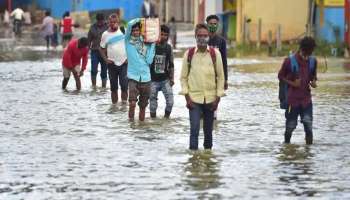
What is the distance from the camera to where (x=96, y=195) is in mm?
9945

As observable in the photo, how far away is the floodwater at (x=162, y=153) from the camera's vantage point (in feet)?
33.8

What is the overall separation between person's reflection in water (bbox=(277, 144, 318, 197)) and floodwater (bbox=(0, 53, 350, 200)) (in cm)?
1

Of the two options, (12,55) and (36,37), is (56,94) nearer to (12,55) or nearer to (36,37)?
(12,55)

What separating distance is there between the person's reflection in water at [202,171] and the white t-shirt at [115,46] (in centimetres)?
588

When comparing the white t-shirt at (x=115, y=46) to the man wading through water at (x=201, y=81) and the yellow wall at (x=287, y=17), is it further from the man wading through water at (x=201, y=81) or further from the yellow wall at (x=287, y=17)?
the yellow wall at (x=287, y=17)

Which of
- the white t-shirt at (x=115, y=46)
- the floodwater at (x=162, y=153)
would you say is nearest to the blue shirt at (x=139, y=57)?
the floodwater at (x=162, y=153)

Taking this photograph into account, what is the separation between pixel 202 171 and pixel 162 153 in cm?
136

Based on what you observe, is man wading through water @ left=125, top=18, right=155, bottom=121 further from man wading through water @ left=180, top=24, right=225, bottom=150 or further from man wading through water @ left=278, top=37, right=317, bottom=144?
man wading through water @ left=180, top=24, right=225, bottom=150

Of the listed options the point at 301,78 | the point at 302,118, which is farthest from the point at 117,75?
the point at 301,78

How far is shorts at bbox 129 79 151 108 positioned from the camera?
15823 mm

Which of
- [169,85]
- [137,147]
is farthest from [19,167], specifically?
[169,85]

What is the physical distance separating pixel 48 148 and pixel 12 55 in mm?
22400

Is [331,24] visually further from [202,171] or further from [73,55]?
[202,171]

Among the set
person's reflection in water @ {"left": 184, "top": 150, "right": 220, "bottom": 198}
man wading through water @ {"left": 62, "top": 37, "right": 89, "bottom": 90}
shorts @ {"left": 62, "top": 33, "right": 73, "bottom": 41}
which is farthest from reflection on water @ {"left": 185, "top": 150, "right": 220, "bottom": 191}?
shorts @ {"left": 62, "top": 33, "right": 73, "bottom": 41}
